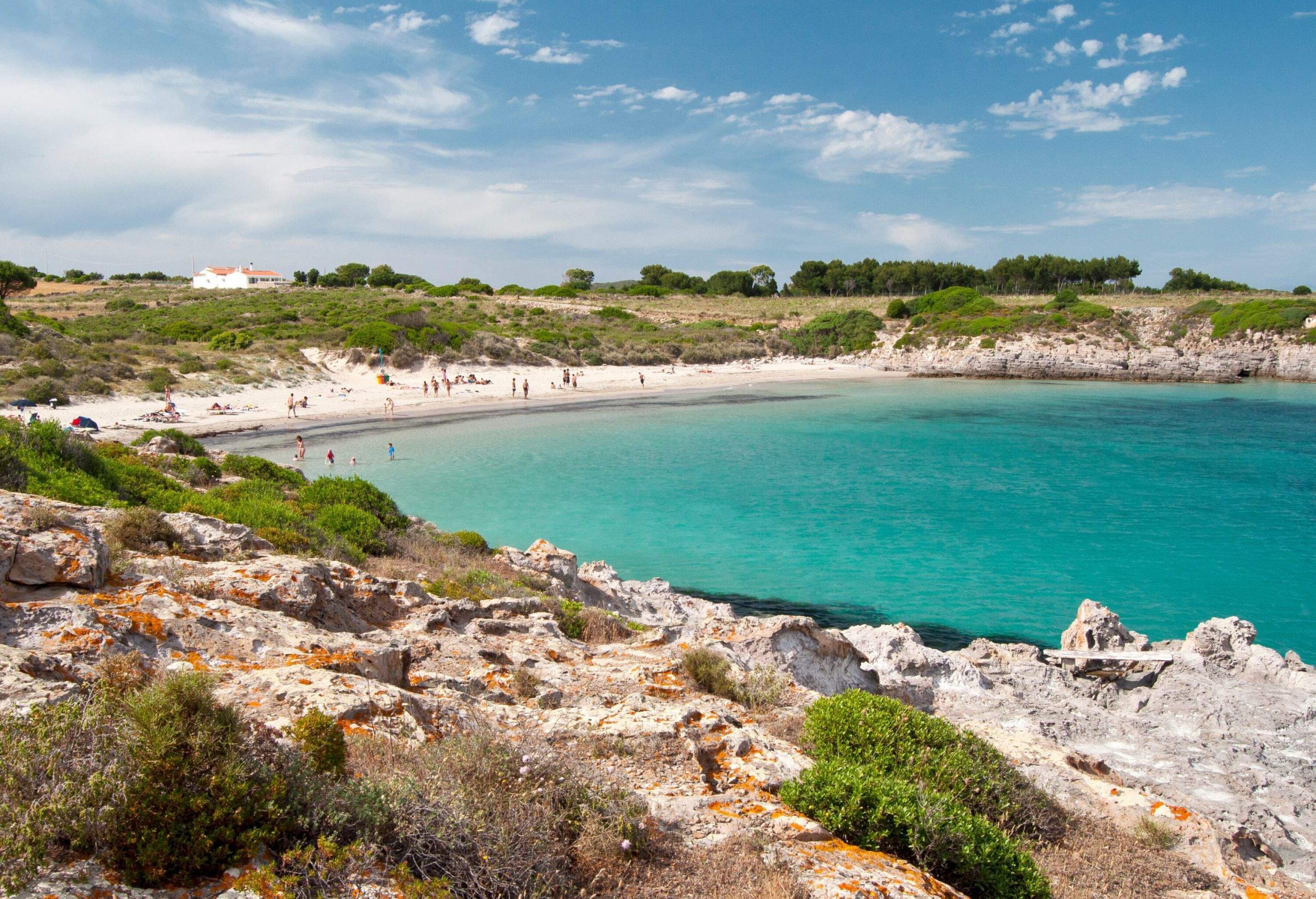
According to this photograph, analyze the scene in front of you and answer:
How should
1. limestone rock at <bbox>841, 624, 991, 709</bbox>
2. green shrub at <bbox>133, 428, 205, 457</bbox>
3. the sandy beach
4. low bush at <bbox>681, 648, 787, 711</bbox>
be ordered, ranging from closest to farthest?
low bush at <bbox>681, 648, 787, 711</bbox> → limestone rock at <bbox>841, 624, 991, 709</bbox> → green shrub at <bbox>133, 428, 205, 457</bbox> → the sandy beach

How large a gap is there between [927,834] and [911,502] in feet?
67.2

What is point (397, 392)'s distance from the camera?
146 ft

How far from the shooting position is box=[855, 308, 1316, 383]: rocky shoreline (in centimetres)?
5775

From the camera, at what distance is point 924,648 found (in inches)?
432

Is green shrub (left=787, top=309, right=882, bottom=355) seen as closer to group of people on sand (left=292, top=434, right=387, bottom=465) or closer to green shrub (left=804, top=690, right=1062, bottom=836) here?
group of people on sand (left=292, top=434, right=387, bottom=465)

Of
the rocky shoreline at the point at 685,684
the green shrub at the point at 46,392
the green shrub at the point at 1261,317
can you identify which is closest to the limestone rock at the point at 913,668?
the rocky shoreline at the point at 685,684

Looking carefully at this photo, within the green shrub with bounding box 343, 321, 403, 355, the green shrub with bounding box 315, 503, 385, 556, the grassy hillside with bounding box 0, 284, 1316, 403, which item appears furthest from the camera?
the green shrub with bounding box 343, 321, 403, 355

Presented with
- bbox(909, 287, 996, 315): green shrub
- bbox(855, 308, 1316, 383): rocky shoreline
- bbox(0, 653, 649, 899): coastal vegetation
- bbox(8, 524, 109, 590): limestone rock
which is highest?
bbox(909, 287, 996, 315): green shrub

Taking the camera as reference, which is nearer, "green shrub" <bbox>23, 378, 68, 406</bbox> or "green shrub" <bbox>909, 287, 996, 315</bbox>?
"green shrub" <bbox>23, 378, 68, 406</bbox>

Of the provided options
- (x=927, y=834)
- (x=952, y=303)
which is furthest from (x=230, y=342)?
(x=952, y=303)

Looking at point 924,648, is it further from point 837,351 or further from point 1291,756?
point 837,351

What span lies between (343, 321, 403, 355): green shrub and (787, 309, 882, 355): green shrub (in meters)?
39.1

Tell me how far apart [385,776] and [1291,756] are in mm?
10503

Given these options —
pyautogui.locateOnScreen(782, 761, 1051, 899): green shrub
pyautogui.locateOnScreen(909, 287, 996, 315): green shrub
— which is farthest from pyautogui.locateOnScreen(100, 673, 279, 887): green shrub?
pyautogui.locateOnScreen(909, 287, 996, 315): green shrub
